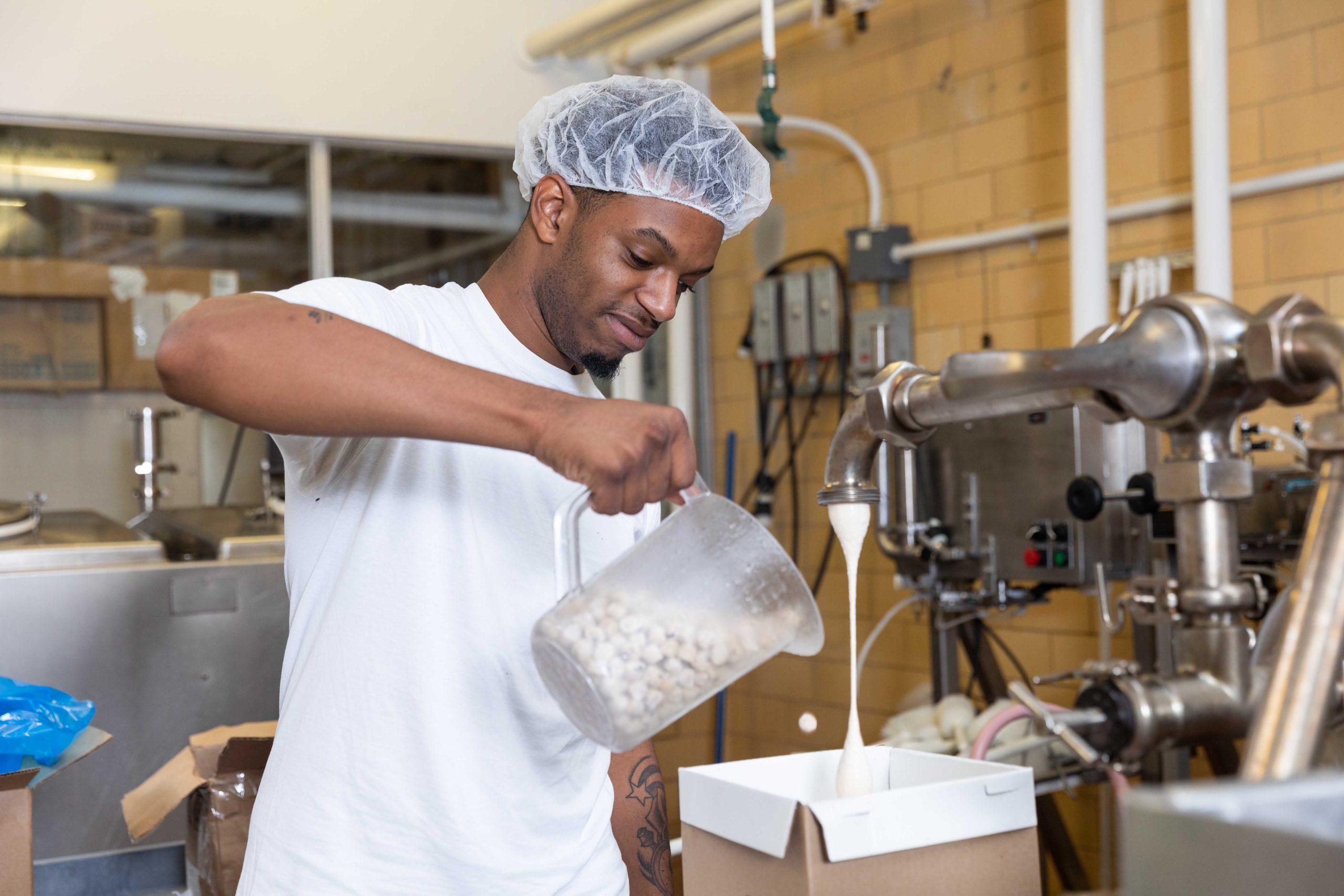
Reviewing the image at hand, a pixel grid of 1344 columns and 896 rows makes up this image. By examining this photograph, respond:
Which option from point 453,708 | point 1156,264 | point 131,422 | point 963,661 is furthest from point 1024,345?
point 131,422

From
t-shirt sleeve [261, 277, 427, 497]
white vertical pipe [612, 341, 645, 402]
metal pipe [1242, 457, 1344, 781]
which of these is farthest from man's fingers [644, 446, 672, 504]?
white vertical pipe [612, 341, 645, 402]

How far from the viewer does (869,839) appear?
3.79 ft

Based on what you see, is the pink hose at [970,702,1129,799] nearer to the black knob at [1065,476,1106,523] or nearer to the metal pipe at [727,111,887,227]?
the black knob at [1065,476,1106,523]

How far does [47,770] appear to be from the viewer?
5.13 feet

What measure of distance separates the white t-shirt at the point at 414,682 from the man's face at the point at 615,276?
114mm

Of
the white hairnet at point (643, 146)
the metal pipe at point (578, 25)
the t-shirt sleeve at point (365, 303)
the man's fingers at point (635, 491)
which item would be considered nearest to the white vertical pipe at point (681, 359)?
the metal pipe at point (578, 25)

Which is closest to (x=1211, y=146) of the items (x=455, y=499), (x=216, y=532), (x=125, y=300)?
(x=455, y=499)

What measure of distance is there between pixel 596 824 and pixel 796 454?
104 inches

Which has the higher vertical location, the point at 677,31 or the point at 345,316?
the point at 677,31

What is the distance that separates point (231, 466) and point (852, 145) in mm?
2046

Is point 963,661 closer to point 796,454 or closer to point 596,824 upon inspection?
point 796,454

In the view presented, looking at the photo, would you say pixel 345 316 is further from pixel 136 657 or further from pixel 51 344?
pixel 51 344

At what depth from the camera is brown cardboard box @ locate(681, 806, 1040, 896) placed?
114cm

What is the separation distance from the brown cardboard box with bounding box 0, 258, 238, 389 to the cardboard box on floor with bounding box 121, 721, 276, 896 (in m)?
2.00
